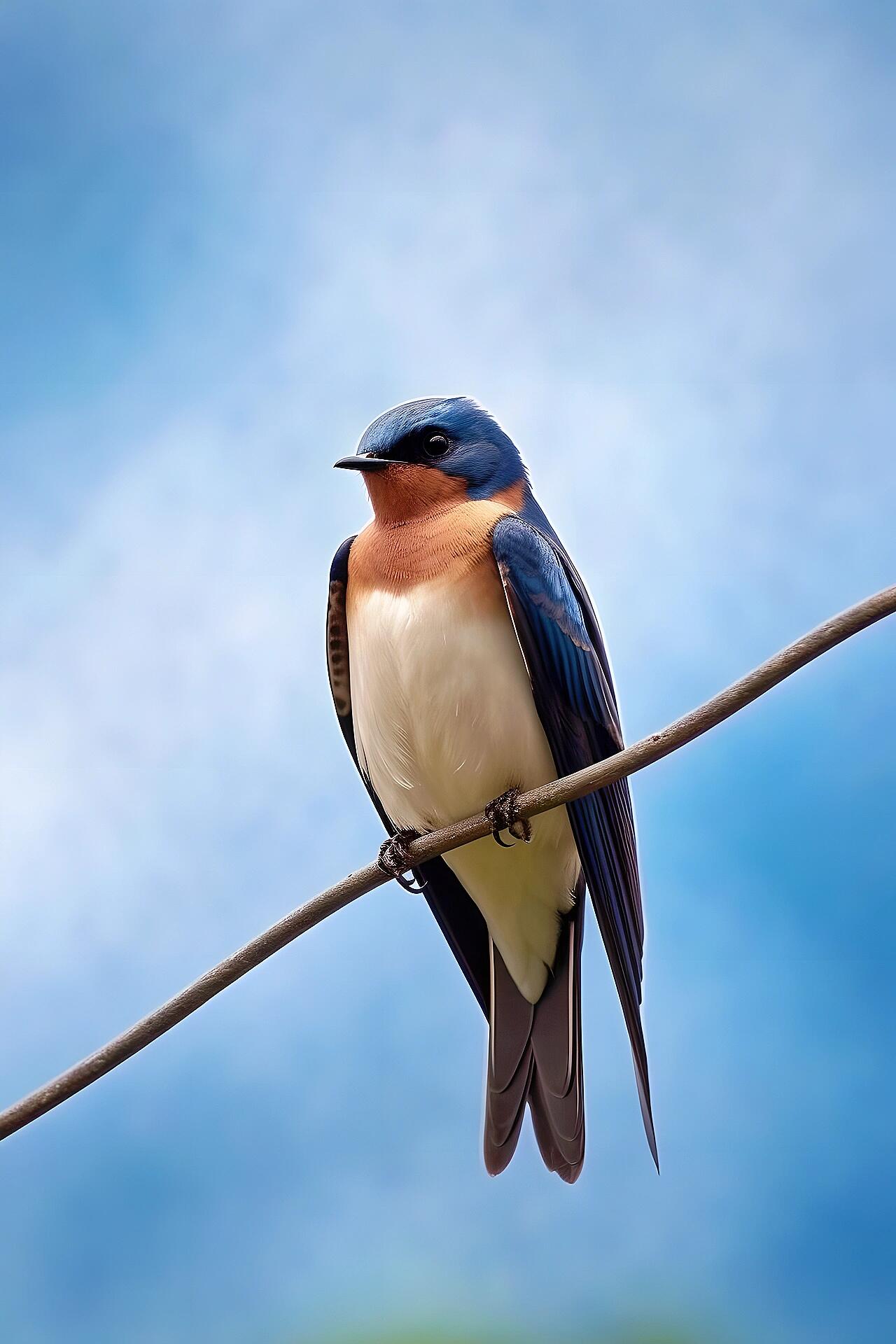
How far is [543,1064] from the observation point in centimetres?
184

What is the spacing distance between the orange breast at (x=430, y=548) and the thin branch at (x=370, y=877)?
19.6 inches

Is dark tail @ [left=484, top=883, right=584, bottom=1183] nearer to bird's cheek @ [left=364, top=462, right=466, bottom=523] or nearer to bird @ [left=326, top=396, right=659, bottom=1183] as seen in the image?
bird @ [left=326, top=396, right=659, bottom=1183]

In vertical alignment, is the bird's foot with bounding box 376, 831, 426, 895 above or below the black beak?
below

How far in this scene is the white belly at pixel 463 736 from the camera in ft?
5.86

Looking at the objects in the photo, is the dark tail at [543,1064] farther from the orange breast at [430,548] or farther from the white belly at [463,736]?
the orange breast at [430,548]

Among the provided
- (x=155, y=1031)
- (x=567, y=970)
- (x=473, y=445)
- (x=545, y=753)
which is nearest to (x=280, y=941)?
(x=155, y=1031)

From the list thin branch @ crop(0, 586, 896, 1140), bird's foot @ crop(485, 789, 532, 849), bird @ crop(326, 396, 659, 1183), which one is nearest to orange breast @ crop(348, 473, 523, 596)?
bird @ crop(326, 396, 659, 1183)

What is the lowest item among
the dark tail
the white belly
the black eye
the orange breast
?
the dark tail

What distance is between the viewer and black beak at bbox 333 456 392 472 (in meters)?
1.86

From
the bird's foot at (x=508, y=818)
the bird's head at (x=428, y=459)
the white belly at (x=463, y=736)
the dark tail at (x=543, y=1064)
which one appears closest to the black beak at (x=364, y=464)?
the bird's head at (x=428, y=459)

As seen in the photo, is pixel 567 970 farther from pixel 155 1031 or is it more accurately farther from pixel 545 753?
pixel 155 1031

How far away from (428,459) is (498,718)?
40 cm

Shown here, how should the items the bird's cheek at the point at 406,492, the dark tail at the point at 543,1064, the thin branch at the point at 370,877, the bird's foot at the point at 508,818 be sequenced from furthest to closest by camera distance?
the bird's cheek at the point at 406,492
the dark tail at the point at 543,1064
the bird's foot at the point at 508,818
the thin branch at the point at 370,877

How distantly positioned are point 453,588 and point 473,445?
0.27 metres
